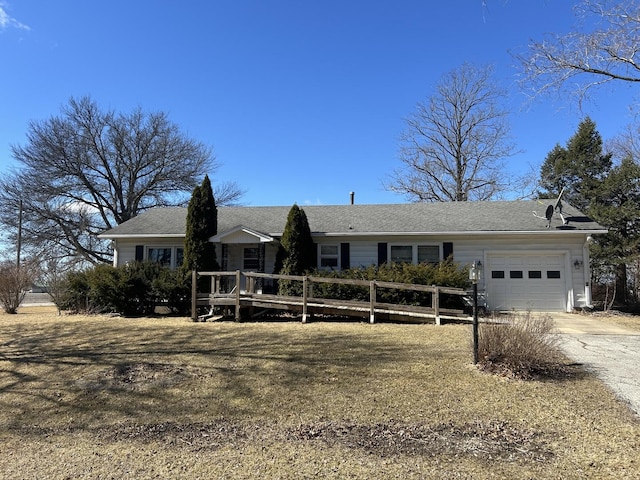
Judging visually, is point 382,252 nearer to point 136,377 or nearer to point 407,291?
point 407,291

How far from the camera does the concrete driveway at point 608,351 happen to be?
5.36m

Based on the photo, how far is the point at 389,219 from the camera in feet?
51.9

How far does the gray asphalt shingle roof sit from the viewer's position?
565 inches

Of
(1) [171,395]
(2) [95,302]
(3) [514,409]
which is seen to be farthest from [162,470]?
(2) [95,302]

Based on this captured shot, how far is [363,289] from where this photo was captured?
39.4 feet

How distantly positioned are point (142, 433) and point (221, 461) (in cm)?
114

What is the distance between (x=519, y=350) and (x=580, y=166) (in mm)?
21974

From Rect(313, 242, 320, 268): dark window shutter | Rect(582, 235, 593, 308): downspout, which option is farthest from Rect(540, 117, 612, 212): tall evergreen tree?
Rect(313, 242, 320, 268): dark window shutter

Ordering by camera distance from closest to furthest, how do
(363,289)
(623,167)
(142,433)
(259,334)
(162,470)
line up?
1. (162,470)
2. (142,433)
3. (259,334)
4. (363,289)
5. (623,167)

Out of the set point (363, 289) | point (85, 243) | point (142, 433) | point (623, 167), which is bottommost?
point (142, 433)

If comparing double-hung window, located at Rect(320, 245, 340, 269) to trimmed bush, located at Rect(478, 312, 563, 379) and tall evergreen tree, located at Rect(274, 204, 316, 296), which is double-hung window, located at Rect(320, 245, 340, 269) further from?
trimmed bush, located at Rect(478, 312, 563, 379)

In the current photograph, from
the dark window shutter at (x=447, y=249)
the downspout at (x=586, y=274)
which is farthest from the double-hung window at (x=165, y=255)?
the downspout at (x=586, y=274)

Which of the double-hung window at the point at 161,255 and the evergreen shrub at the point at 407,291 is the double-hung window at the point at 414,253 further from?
the double-hung window at the point at 161,255

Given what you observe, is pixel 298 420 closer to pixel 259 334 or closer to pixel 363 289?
pixel 259 334
